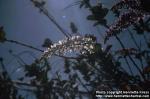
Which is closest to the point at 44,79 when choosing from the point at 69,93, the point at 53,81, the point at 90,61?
the point at 53,81

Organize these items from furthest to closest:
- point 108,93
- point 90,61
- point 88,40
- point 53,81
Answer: point 53,81, point 90,61, point 108,93, point 88,40

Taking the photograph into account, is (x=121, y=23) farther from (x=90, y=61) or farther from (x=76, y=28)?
(x=76, y=28)
